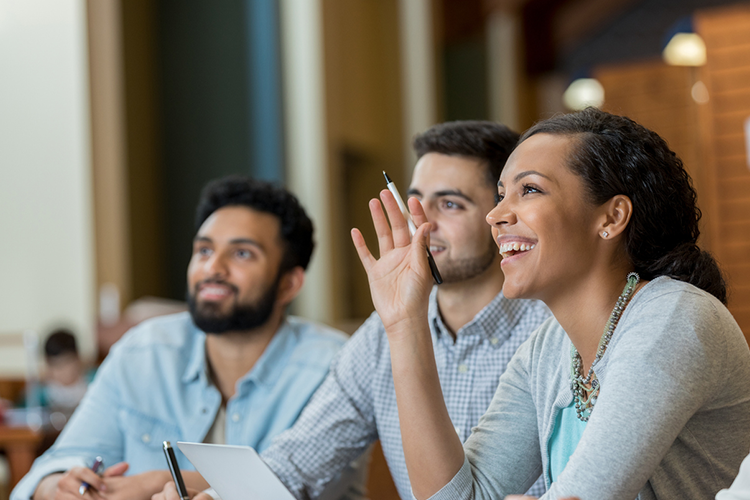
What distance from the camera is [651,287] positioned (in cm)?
109

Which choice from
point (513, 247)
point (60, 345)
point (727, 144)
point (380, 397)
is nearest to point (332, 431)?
point (380, 397)

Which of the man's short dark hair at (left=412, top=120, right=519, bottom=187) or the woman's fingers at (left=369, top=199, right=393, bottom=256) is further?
the man's short dark hair at (left=412, top=120, right=519, bottom=187)

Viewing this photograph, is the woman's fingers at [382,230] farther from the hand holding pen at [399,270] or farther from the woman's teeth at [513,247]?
the woman's teeth at [513,247]

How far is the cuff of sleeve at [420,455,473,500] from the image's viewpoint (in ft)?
3.85

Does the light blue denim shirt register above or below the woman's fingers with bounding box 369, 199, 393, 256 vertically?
below

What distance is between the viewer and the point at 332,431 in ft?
5.28

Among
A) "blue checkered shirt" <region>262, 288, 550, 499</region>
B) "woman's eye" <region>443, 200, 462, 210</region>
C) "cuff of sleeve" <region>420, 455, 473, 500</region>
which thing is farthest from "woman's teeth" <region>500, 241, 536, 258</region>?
"woman's eye" <region>443, 200, 462, 210</region>

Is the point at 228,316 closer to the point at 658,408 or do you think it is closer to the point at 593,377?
the point at 593,377

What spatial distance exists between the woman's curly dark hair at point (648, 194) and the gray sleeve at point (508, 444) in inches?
11.4

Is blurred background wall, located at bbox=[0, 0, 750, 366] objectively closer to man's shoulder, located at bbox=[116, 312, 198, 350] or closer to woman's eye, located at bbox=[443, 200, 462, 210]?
man's shoulder, located at bbox=[116, 312, 198, 350]

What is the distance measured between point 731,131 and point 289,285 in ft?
11.8

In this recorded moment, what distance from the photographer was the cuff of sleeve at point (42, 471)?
1725 mm

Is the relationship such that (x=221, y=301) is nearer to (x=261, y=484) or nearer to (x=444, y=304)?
(x=444, y=304)

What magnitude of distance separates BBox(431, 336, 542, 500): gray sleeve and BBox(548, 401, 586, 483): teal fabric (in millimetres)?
67
